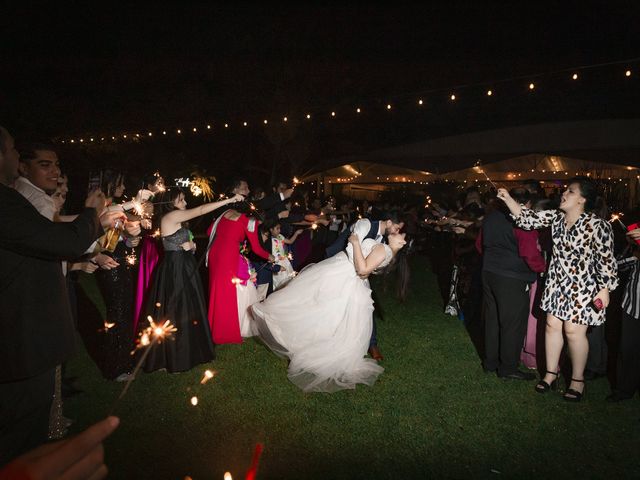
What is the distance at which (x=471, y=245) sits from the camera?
6.38 meters

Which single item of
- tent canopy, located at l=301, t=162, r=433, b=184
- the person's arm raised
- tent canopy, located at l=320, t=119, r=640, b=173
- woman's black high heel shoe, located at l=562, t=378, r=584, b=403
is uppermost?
tent canopy, located at l=320, t=119, r=640, b=173

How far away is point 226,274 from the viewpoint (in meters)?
5.33

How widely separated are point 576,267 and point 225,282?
13.1ft

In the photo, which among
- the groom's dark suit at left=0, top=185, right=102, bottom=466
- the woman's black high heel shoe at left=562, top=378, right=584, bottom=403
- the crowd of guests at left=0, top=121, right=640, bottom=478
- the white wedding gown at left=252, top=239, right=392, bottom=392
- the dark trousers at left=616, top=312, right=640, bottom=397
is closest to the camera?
the groom's dark suit at left=0, top=185, right=102, bottom=466

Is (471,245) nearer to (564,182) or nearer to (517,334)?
(517,334)

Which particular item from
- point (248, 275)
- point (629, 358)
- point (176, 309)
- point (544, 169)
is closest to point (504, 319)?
point (629, 358)

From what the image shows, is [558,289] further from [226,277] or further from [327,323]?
[226,277]

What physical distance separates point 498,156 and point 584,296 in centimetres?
1116

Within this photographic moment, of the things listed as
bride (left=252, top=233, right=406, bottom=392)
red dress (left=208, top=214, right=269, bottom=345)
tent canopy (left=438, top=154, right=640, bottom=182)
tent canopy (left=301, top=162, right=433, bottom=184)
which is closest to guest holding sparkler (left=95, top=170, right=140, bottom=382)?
red dress (left=208, top=214, right=269, bottom=345)

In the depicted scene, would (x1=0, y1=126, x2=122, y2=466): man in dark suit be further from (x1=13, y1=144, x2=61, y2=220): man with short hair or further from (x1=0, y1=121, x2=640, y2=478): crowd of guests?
(x1=13, y1=144, x2=61, y2=220): man with short hair

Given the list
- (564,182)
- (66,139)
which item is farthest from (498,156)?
(66,139)

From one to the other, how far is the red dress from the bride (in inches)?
35.1

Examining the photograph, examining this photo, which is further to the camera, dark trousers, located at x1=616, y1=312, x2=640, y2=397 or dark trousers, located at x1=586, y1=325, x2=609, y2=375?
dark trousers, located at x1=586, y1=325, x2=609, y2=375

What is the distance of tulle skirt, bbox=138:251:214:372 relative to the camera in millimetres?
4379
